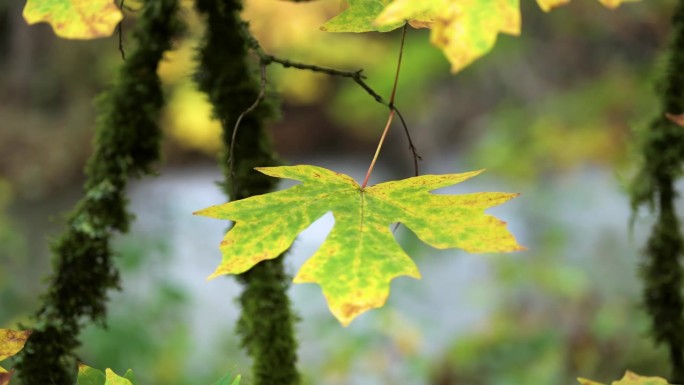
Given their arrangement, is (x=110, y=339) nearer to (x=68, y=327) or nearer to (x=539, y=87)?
(x=68, y=327)

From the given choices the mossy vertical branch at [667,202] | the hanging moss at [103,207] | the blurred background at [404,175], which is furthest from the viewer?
the blurred background at [404,175]

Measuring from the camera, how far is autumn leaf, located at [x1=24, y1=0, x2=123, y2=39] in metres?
0.46

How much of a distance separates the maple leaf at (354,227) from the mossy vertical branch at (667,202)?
1.44 feet

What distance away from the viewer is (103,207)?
0.73m

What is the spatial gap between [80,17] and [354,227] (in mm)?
254

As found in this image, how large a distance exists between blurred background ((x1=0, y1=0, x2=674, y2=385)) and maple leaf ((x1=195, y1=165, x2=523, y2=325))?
0.27 m

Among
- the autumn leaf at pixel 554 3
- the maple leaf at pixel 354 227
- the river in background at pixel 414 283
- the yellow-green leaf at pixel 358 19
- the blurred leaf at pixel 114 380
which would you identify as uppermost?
the autumn leaf at pixel 554 3

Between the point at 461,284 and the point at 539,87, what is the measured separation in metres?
2.22

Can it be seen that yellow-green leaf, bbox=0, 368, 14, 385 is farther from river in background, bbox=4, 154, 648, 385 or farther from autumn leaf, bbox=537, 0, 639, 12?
river in background, bbox=4, 154, 648, 385

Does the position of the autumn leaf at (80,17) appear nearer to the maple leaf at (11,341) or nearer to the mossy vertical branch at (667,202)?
the maple leaf at (11,341)

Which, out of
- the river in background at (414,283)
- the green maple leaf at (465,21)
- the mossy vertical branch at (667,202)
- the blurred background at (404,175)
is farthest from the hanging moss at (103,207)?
the river in background at (414,283)

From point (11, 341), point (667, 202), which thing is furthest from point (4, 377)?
point (667, 202)

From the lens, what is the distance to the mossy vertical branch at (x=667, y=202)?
2.78 feet

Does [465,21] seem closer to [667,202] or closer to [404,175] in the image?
[667,202]
